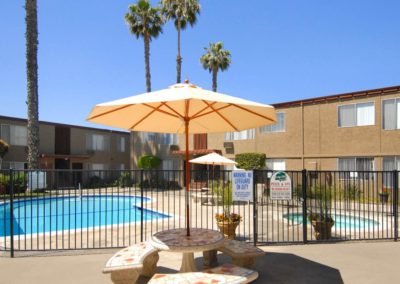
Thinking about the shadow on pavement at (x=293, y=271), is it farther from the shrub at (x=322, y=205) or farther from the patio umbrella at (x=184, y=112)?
the shrub at (x=322, y=205)

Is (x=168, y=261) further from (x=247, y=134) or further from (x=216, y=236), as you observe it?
(x=247, y=134)

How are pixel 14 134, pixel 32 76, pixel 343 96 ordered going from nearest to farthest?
pixel 343 96, pixel 32 76, pixel 14 134

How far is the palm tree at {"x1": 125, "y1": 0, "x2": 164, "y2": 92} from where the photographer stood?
34.2m

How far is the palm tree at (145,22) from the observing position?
112 feet

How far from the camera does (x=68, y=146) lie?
34.7 m

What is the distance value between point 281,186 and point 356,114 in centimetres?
1407

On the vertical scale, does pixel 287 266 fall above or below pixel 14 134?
below

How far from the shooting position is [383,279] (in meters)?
5.92

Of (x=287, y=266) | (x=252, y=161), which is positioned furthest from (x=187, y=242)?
(x=252, y=161)

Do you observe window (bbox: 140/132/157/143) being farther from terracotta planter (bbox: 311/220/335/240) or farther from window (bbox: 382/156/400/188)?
terracotta planter (bbox: 311/220/335/240)

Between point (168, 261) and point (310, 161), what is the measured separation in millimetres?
17330

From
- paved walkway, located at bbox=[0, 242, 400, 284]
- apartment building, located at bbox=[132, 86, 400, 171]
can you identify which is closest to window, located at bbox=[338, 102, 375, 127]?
apartment building, located at bbox=[132, 86, 400, 171]

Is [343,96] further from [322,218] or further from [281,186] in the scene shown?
[281,186]

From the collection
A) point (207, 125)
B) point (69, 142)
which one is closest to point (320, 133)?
point (207, 125)
